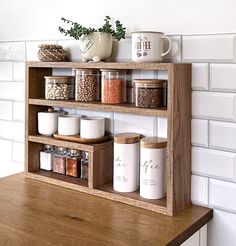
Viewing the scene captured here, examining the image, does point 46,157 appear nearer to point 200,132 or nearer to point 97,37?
point 97,37

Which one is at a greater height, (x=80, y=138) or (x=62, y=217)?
(x=80, y=138)

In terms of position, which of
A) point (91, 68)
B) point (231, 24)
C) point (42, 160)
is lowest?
point (42, 160)

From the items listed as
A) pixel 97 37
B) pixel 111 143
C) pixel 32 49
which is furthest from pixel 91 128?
pixel 32 49

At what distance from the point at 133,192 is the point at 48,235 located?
35 centimetres

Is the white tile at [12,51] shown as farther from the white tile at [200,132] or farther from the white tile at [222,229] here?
the white tile at [222,229]

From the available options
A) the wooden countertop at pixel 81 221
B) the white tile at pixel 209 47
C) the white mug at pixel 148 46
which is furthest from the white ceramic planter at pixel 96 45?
the wooden countertop at pixel 81 221

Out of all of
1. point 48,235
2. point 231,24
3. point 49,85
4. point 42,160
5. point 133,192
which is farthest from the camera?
point 42,160

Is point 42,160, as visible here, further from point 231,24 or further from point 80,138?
point 231,24

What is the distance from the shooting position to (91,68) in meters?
1.32

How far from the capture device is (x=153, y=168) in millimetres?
1202

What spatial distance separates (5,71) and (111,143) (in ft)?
2.27

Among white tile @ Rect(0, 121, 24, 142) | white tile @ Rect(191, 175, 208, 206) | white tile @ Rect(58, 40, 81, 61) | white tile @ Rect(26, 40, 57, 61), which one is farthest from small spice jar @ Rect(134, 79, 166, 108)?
white tile @ Rect(0, 121, 24, 142)

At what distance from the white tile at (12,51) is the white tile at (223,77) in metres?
0.87

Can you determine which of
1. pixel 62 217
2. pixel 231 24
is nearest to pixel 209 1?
pixel 231 24
